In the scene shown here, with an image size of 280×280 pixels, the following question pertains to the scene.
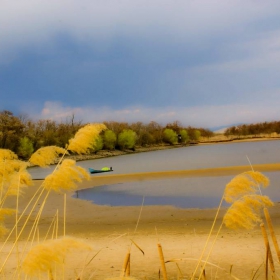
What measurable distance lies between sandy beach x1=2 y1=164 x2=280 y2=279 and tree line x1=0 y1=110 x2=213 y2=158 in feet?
35.8

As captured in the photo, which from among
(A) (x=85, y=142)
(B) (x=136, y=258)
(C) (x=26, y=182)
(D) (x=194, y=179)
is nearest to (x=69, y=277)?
(B) (x=136, y=258)

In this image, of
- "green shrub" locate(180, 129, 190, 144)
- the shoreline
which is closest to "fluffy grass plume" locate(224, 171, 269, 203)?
the shoreline

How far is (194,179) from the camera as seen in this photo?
21156 mm

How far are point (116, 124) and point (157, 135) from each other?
827 cm

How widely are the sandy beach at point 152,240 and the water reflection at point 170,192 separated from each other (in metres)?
0.94

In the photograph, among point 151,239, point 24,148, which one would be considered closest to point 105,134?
point 24,148

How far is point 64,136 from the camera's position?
2029 inches

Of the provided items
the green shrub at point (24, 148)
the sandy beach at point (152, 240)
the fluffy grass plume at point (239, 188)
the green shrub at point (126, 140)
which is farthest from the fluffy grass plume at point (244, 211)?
the green shrub at point (126, 140)

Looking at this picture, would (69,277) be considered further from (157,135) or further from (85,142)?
(157,135)

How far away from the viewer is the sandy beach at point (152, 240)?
6293mm

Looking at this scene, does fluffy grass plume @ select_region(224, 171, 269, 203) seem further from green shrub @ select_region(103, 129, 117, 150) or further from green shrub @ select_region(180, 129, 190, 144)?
green shrub @ select_region(180, 129, 190, 144)

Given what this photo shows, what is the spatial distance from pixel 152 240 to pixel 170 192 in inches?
326

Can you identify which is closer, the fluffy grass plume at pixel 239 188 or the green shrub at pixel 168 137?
the fluffy grass plume at pixel 239 188

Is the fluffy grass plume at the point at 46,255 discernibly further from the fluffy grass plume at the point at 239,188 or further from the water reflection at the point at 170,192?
the water reflection at the point at 170,192
